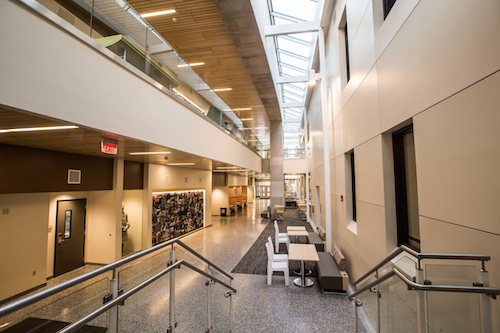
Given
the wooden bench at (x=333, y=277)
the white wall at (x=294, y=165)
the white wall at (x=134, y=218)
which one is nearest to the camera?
the wooden bench at (x=333, y=277)

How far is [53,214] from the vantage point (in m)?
5.60

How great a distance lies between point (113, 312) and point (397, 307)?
224 centimetres

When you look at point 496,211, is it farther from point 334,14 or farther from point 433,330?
point 334,14

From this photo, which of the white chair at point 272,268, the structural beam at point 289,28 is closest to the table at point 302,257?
the white chair at point 272,268

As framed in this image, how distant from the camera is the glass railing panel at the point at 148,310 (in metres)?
1.68

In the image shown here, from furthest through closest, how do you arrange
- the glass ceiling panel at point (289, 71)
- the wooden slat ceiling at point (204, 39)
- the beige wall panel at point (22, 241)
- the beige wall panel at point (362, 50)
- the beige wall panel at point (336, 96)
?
the glass ceiling panel at point (289, 71) < the beige wall panel at point (336, 96) < the wooden slat ceiling at point (204, 39) < the beige wall panel at point (22, 241) < the beige wall panel at point (362, 50)

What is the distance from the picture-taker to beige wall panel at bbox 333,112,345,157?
528 centimetres

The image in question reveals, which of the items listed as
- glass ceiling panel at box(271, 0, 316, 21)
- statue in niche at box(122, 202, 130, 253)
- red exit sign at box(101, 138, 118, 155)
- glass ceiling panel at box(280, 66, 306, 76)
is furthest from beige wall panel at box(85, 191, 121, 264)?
glass ceiling panel at box(280, 66, 306, 76)

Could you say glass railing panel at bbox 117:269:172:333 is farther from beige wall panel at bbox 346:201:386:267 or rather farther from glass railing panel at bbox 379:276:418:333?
beige wall panel at bbox 346:201:386:267

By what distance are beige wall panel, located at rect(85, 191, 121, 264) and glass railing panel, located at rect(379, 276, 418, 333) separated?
21.4ft

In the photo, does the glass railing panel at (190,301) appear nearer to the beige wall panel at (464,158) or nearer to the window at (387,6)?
the beige wall panel at (464,158)

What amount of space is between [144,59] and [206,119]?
7.94 feet

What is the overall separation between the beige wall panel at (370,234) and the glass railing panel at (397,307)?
1.15m

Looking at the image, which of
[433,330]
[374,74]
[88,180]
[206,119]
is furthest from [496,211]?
[88,180]
